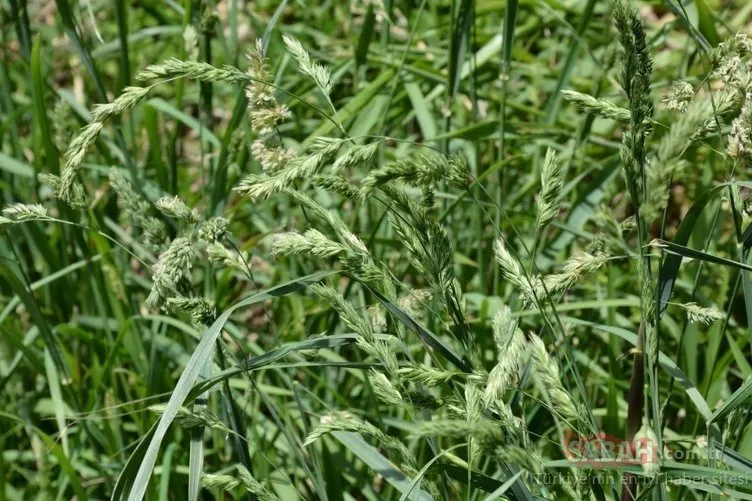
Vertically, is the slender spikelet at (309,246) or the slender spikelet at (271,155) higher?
the slender spikelet at (271,155)

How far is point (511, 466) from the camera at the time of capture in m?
→ 1.17

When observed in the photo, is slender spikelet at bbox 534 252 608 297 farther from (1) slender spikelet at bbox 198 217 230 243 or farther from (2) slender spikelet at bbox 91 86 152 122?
(2) slender spikelet at bbox 91 86 152 122

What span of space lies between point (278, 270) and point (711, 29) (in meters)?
1.10

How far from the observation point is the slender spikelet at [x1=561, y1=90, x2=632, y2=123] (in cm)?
116

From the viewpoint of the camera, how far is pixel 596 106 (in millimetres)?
1165

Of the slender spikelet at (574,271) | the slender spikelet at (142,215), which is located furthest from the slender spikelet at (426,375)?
the slender spikelet at (142,215)

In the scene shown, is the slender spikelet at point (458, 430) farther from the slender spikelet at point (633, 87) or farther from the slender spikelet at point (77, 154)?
the slender spikelet at point (77, 154)

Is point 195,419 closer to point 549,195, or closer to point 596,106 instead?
point 549,195

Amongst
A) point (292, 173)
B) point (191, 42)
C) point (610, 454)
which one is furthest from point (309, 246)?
point (191, 42)

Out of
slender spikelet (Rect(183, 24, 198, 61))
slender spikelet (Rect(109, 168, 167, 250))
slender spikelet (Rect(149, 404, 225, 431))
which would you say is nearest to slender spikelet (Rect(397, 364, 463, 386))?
slender spikelet (Rect(149, 404, 225, 431))

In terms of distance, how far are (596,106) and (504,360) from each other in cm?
34

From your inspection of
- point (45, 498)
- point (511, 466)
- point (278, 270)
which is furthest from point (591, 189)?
point (45, 498)

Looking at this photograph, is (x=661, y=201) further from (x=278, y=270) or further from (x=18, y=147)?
(x=18, y=147)

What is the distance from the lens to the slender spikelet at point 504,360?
1003 millimetres
